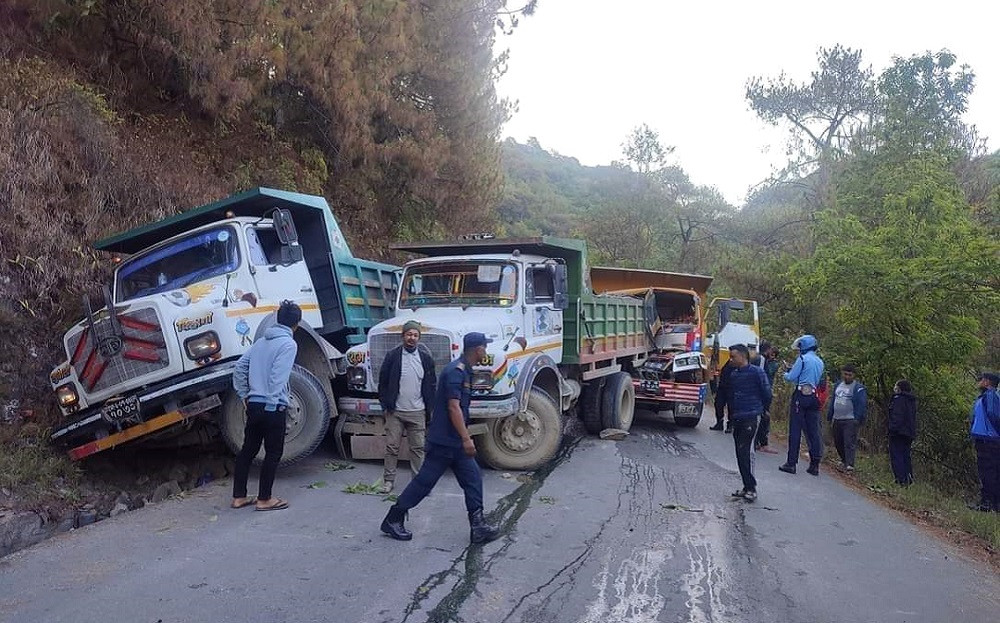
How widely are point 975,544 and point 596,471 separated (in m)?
3.63

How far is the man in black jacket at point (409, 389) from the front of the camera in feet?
19.5

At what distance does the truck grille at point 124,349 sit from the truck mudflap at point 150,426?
45cm

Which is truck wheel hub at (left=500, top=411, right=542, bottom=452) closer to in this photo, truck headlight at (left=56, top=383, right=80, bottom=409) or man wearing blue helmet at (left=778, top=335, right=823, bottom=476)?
man wearing blue helmet at (left=778, top=335, right=823, bottom=476)

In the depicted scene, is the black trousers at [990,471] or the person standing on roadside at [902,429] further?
the person standing on roadside at [902,429]

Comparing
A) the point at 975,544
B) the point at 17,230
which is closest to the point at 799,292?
the point at 975,544

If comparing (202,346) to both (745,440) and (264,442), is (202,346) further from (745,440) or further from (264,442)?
(745,440)

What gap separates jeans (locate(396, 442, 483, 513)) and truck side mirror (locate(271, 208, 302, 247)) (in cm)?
332

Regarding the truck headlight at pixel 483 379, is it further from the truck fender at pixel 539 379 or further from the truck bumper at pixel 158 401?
the truck bumper at pixel 158 401

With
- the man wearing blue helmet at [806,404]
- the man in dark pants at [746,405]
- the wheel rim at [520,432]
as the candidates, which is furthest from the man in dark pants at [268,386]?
the man wearing blue helmet at [806,404]

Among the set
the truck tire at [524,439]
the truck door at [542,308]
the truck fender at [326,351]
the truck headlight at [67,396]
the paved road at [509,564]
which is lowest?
the paved road at [509,564]

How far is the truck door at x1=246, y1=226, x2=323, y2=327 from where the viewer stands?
7.07m

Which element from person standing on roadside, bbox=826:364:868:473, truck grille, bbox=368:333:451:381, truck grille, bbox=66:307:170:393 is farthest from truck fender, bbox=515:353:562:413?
person standing on roadside, bbox=826:364:868:473

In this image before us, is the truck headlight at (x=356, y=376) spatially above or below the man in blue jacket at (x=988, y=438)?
above

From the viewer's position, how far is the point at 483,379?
689 centimetres
